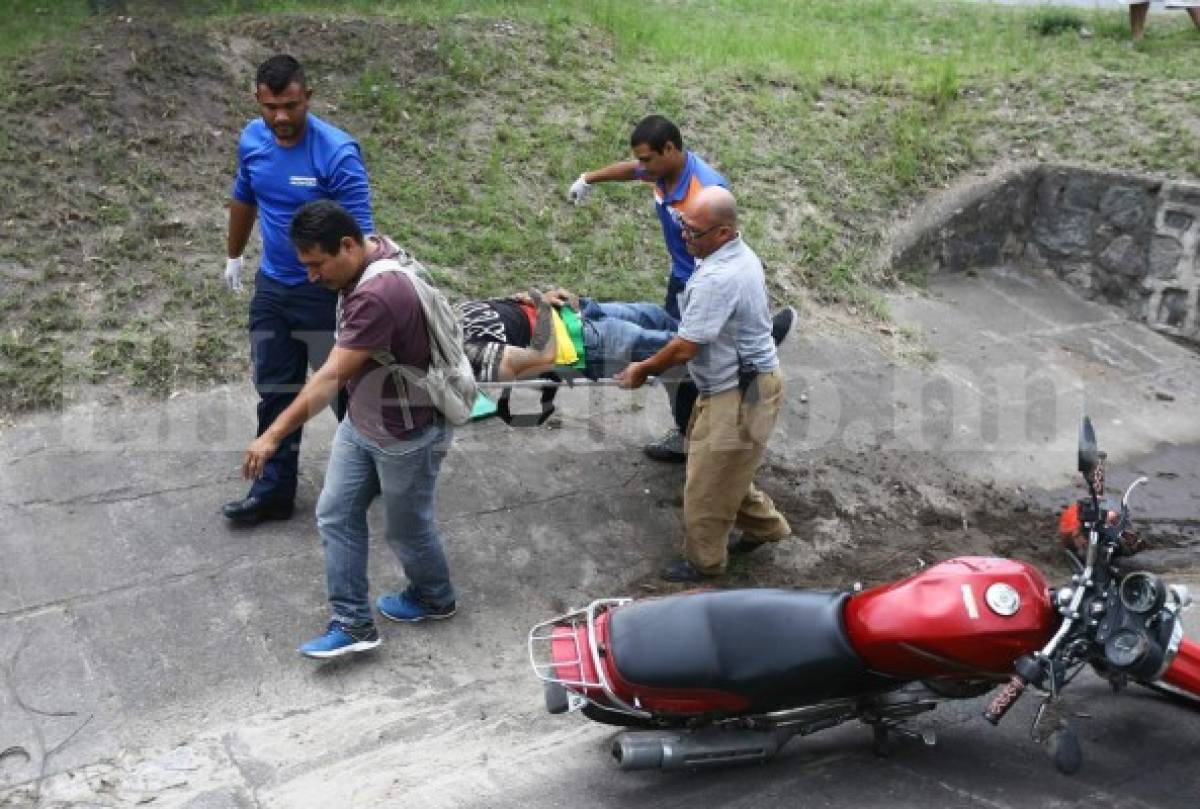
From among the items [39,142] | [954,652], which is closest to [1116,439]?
[954,652]

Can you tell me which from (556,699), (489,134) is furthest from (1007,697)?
(489,134)

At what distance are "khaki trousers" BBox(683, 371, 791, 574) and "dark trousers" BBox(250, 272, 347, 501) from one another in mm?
1528

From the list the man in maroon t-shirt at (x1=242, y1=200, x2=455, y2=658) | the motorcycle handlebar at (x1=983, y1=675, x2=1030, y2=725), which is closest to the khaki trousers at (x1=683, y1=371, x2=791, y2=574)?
the man in maroon t-shirt at (x1=242, y1=200, x2=455, y2=658)

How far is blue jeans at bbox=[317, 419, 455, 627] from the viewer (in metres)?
4.86

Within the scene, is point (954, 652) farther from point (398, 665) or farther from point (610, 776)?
point (398, 665)

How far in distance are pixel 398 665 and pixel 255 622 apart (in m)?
0.61

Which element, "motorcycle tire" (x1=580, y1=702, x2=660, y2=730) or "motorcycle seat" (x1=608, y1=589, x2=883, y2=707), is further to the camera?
"motorcycle tire" (x1=580, y1=702, x2=660, y2=730)

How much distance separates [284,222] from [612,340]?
156 centimetres

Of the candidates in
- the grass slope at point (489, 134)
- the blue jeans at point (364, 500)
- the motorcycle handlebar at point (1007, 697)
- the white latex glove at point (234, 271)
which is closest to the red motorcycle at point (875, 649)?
the motorcycle handlebar at point (1007, 697)

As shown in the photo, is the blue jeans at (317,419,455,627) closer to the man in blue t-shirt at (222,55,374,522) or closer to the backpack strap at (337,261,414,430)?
the backpack strap at (337,261,414,430)

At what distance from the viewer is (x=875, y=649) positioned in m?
4.26

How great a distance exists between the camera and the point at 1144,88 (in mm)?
10625

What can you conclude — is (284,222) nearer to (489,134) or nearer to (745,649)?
(745,649)

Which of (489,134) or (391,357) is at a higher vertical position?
(489,134)
